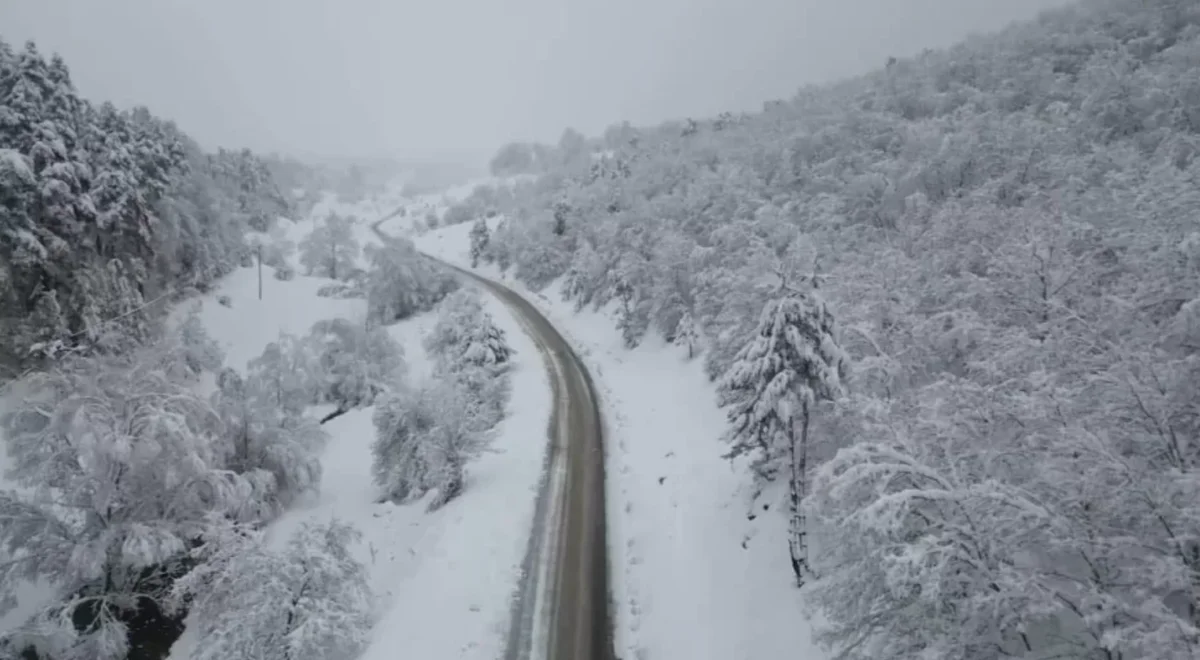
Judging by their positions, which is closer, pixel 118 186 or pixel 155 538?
pixel 155 538

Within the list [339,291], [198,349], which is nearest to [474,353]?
[198,349]

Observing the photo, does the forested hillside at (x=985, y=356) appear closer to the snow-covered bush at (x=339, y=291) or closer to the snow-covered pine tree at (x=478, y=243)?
the snow-covered bush at (x=339, y=291)

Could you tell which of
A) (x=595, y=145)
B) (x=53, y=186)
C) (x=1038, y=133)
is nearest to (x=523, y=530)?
(x=1038, y=133)

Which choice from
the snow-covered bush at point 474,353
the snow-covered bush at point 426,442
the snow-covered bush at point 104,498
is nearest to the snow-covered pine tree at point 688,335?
the snow-covered bush at point 474,353

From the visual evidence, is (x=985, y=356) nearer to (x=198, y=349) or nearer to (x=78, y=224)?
(x=198, y=349)

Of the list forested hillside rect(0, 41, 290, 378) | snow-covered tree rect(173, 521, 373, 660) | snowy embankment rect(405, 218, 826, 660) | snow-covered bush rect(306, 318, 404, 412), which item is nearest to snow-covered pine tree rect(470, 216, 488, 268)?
forested hillside rect(0, 41, 290, 378)

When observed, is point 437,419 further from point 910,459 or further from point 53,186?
point 53,186
